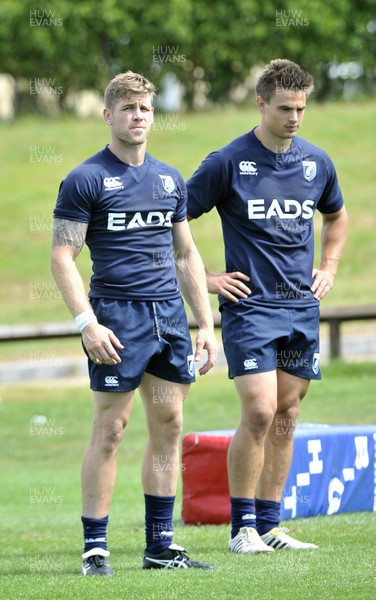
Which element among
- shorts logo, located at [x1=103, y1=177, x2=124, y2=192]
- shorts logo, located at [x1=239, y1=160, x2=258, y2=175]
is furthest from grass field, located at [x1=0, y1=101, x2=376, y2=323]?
shorts logo, located at [x1=103, y1=177, x2=124, y2=192]

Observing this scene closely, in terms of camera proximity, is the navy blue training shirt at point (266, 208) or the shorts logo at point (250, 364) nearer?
the shorts logo at point (250, 364)

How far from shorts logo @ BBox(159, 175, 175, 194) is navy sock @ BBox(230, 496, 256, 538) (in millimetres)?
1640

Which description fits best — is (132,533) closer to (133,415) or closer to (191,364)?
(191,364)

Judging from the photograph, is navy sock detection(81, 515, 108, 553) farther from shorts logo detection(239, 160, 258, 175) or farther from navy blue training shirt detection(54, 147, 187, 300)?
shorts logo detection(239, 160, 258, 175)

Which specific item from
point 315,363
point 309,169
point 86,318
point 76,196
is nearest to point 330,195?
point 309,169

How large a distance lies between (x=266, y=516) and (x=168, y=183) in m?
1.89

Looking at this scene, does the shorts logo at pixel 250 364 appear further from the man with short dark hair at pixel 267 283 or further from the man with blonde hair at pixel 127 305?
the man with blonde hair at pixel 127 305

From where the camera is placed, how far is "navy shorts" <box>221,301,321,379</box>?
6.37 metres

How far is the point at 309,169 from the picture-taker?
6.63 m

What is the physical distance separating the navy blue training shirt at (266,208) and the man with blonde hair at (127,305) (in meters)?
0.61

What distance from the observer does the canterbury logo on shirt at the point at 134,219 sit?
227 inches

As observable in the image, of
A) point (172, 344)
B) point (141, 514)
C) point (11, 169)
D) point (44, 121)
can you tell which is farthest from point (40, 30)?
point (172, 344)

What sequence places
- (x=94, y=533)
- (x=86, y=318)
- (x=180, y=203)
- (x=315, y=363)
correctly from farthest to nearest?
(x=315, y=363)
(x=180, y=203)
(x=94, y=533)
(x=86, y=318)

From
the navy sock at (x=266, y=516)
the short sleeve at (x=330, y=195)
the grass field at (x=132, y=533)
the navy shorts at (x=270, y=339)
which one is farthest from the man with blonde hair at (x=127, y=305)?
the short sleeve at (x=330, y=195)
